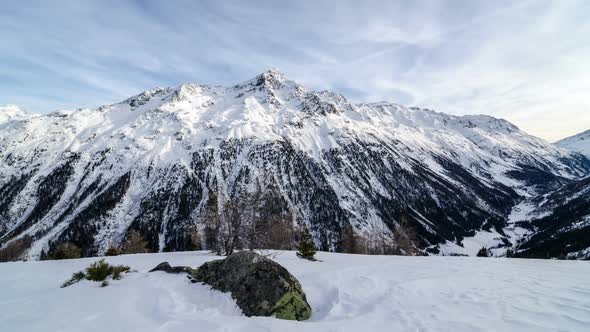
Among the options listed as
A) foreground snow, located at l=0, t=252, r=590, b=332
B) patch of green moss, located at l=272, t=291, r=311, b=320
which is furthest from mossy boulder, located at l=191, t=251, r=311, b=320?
foreground snow, located at l=0, t=252, r=590, b=332

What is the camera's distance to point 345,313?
973 cm

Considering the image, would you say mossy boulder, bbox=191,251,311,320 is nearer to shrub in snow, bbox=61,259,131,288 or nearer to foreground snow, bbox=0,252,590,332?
foreground snow, bbox=0,252,590,332

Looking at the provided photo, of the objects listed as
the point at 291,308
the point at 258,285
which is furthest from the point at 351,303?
the point at 258,285

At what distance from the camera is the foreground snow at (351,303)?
819cm

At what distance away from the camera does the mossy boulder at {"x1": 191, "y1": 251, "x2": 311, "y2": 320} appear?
32.7 ft

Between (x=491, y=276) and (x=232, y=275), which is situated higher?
(x=232, y=275)

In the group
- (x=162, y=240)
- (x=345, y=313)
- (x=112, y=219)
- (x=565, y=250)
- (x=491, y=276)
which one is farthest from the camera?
(x=112, y=219)

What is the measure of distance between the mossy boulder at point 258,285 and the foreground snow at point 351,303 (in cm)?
45

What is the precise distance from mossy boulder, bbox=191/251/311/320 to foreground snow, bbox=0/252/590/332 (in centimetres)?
45

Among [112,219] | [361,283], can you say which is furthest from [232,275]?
[112,219]

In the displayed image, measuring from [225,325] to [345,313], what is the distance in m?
3.76

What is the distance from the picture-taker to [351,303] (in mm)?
10664

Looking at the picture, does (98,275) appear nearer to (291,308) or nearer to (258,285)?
(258,285)

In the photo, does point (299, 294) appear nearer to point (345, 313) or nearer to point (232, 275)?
point (345, 313)
